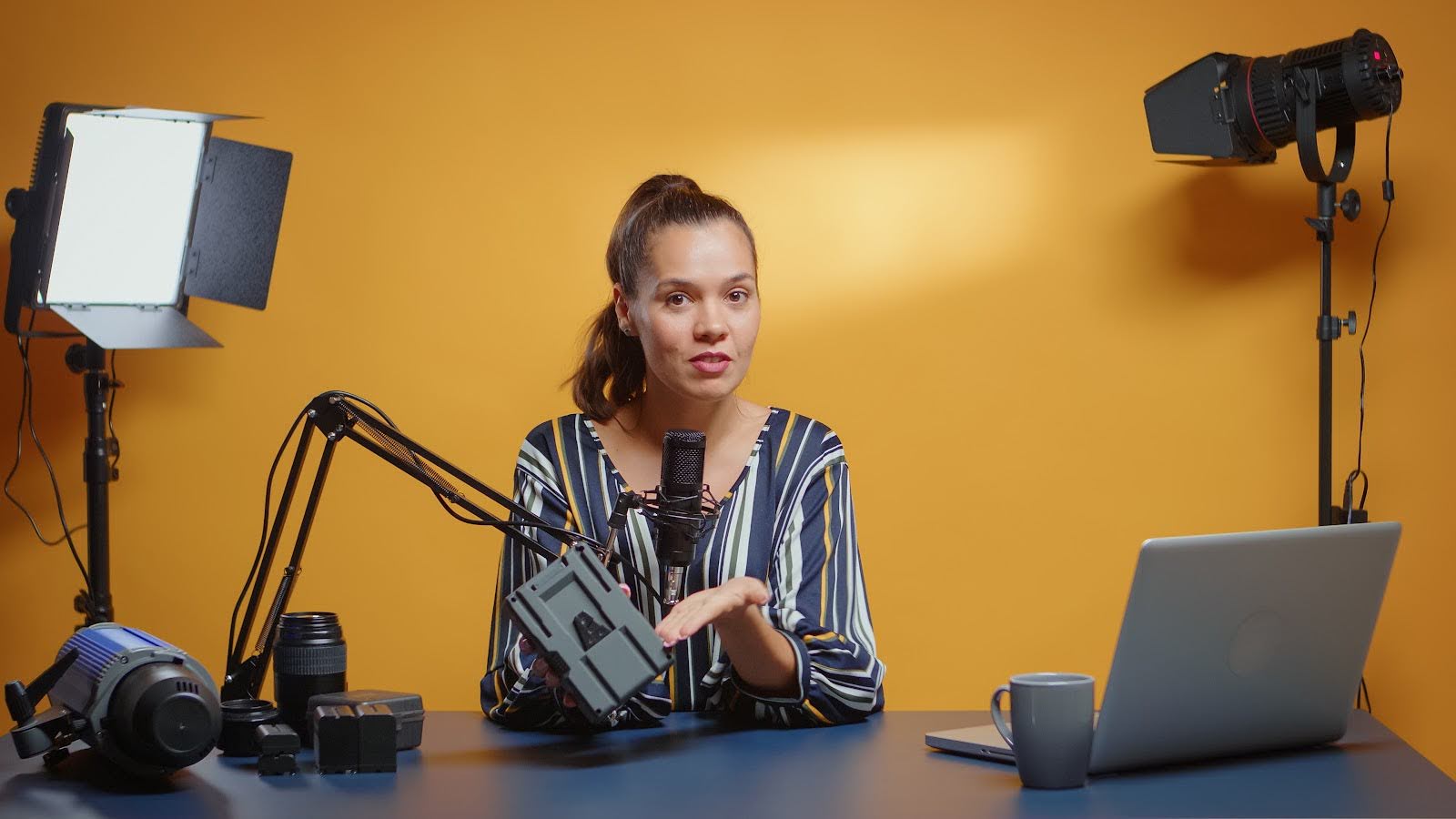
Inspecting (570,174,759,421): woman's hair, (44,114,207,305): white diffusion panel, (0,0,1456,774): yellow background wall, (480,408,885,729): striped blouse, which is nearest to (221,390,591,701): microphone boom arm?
(480,408,885,729): striped blouse

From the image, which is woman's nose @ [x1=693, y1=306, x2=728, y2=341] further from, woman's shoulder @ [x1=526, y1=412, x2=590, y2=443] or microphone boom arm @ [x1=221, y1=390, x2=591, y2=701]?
microphone boom arm @ [x1=221, y1=390, x2=591, y2=701]

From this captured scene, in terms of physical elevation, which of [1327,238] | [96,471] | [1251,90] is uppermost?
[1251,90]

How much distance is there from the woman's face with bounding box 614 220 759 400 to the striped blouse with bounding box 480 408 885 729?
0.17m

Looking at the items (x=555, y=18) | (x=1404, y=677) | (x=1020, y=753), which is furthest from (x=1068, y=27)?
(x=1020, y=753)

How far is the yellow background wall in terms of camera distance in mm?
3348

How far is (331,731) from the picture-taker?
1479 mm

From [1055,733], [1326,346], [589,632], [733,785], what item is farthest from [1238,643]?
[1326,346]

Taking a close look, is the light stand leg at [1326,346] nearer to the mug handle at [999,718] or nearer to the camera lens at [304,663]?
the mug handle at [999,718]

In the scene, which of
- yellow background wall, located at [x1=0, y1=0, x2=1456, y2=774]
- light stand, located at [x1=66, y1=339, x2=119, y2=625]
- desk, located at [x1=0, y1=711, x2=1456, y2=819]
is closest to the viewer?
desk, located at [x1=0, y1=711, x2=1456, y2=819]

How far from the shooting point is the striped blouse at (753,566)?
5.79 ft

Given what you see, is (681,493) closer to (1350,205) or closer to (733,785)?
(733,785)

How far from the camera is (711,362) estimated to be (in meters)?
1.94

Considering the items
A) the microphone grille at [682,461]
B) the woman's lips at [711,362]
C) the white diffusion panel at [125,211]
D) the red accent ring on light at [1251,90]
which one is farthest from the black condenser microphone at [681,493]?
the red accent ring on light at [1251,90]

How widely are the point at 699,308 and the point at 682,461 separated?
18.6 inches
